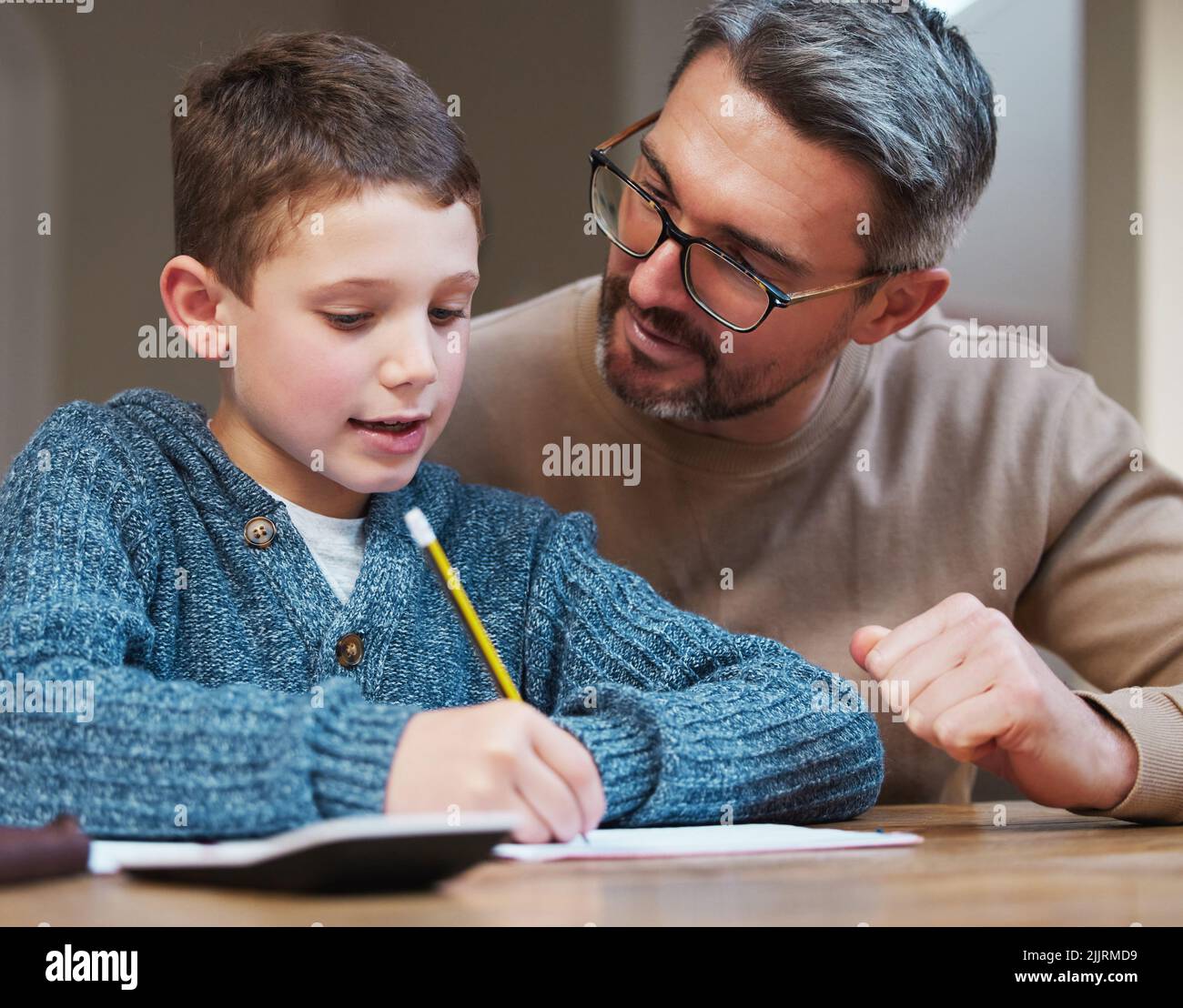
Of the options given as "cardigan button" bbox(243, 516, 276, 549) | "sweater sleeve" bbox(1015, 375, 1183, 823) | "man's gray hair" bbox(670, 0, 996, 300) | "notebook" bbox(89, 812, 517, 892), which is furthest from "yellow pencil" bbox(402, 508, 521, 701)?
"sweater sleeve" bbox(1015, 375, 1183, 823)

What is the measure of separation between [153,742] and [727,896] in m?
0.38

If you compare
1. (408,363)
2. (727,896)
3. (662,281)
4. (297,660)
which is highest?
(662,281)

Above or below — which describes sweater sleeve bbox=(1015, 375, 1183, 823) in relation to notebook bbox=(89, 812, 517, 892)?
above

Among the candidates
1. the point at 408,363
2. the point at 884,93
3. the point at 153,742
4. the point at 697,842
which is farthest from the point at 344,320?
the point at 884,93

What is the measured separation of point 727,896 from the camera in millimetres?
681

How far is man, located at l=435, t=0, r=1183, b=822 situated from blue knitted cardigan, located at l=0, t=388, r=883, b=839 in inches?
11.0

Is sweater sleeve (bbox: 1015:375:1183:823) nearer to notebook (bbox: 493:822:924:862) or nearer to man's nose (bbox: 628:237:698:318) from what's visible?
man's nose (bbox: 628:237:698:318)

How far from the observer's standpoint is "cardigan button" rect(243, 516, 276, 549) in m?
1.17

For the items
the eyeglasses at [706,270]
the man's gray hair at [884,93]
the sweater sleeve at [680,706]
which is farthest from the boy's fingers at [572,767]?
the man's gray hair at [884,93]

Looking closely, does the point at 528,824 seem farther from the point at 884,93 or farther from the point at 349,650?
the point at 884,93

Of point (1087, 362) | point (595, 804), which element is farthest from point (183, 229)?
point (1087, 362)

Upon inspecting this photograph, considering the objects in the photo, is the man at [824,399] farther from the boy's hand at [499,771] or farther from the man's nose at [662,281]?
the boy's hand at [499,771]
